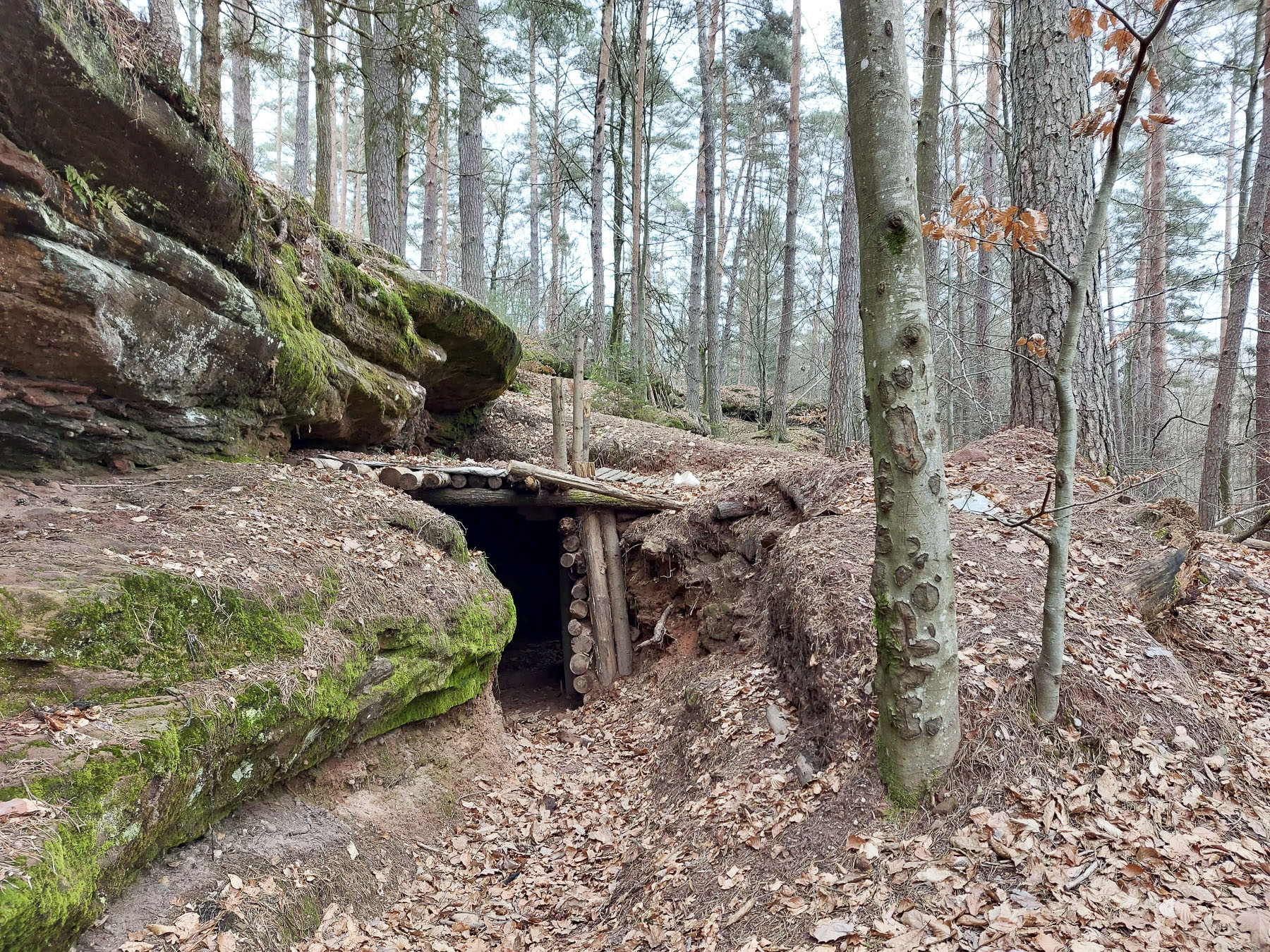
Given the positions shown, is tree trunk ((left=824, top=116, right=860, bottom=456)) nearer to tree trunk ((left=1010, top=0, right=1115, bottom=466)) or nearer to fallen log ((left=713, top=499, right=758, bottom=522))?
fallen log ((left=713, top=499, right=758, bottom=522))

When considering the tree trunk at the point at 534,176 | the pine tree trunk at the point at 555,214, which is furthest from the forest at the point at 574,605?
the tree trunk at the point at 534,176

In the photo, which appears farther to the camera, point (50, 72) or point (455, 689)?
point (455, 689)

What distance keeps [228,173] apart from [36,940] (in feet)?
16.4

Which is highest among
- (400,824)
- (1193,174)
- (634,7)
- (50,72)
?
(634,7)

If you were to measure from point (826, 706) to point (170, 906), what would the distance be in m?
3.57

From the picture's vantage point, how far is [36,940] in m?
2.44

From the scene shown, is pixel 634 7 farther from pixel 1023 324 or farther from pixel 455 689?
pixel 455 689

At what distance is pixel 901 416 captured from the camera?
9.87 feet

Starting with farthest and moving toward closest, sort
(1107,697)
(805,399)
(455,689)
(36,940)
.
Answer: (805,399) < (455,689) < (1107,697) < (36,940)

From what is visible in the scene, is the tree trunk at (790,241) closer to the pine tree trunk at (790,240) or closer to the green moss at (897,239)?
the pine tree trunk at (790,240)

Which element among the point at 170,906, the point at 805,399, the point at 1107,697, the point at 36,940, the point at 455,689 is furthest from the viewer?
the point at 805,399

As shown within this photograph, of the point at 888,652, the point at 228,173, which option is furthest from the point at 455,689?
the point at 228,173

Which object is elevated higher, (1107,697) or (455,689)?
(1107,697)

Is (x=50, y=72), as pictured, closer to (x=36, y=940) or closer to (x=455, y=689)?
(x=36, y=940)
